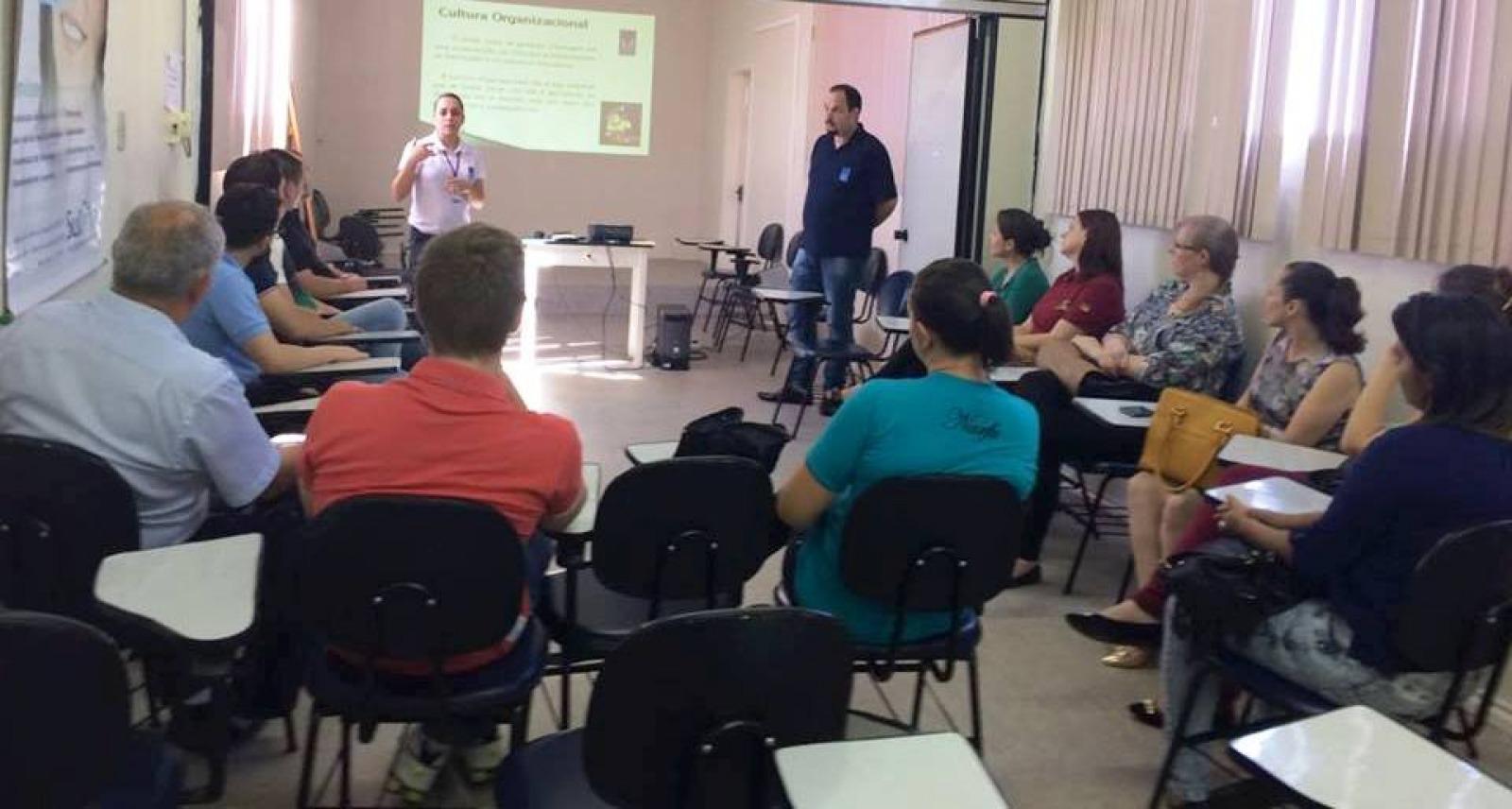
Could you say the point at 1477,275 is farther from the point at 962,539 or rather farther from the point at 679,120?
the point at 679,120

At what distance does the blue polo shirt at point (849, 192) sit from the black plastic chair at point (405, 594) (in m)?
4.94

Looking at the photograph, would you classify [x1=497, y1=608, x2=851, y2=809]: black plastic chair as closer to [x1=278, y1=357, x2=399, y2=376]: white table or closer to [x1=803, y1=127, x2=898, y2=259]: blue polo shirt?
[x1=278, y1=357, x2=399, y2=376]: white table

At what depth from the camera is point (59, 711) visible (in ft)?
4.44

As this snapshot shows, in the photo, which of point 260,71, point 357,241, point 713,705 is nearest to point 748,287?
point 357,241

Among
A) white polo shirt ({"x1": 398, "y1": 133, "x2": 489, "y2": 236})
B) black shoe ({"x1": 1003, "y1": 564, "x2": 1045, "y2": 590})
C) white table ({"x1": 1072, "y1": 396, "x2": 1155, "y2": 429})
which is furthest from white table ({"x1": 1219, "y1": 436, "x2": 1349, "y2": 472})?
white polo shirt ({"x1": 398, "y1": 133, "x2": 489, "y2": 236})

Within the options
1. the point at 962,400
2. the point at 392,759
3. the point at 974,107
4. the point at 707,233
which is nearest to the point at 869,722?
the point at 962,400

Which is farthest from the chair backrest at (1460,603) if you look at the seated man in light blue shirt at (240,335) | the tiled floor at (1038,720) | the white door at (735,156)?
the white door at (735,156)

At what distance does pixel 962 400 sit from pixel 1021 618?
5.19 feet

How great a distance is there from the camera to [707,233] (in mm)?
11672

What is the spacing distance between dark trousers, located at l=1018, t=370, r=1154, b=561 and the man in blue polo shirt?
8.03ft

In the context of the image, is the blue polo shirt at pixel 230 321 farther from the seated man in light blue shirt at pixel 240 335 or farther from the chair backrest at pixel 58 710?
the chair backrest at pixel 58 710

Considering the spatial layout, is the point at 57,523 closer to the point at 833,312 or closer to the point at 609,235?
the point at 833,312

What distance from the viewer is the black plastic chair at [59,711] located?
4.33ft

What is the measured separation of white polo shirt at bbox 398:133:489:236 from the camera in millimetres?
7180
